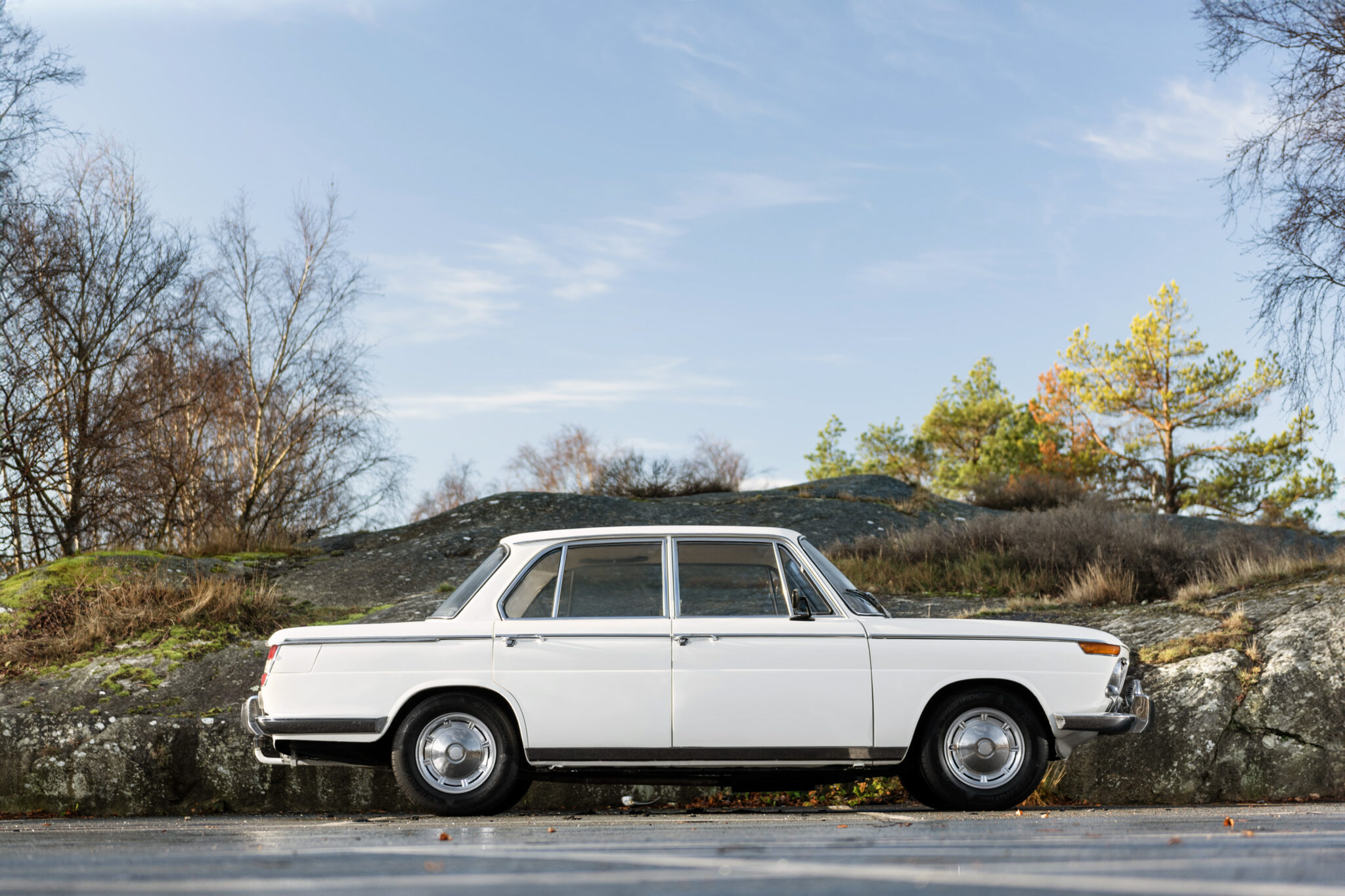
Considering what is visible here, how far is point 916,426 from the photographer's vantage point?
2196 inches

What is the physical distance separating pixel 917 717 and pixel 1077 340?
43019 millimetres

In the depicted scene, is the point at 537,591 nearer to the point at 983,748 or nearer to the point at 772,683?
the point at 772,683

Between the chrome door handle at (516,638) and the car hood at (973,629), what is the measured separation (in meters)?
1.85

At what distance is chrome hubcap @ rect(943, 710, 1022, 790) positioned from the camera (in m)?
6.00

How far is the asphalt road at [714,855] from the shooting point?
3469mm

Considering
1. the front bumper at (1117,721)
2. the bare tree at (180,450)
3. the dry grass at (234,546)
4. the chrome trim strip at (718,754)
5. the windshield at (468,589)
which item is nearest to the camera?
the chrome trim strip at (718,754)

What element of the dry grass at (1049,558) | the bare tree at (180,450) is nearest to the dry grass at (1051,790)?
the dry grass at (1049,558)

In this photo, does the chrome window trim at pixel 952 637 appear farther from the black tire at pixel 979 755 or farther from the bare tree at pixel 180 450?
the bare tree at pixel 180 450

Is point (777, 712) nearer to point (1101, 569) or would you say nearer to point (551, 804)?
point (551, 804)

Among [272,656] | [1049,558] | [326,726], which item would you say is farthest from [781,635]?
[1049,558]

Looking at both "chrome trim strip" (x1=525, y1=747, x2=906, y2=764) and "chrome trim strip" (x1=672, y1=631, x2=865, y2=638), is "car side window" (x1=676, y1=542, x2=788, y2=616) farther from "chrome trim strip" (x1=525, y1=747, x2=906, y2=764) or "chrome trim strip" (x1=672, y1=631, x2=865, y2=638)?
"chrome trim strip" (x1=525, y1=747, x2=906, y2=764)

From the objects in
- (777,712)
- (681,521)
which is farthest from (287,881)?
(681,521)

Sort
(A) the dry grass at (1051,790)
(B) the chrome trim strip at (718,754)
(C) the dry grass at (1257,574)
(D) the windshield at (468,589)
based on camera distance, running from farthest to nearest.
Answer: (C) the dry grass at (1257,574)
(A) the dry grass at (1051,790)
(D) the windshield at (468,589)
(B) the chrome trim strip at (718,754)

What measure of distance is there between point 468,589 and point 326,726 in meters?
1.08
